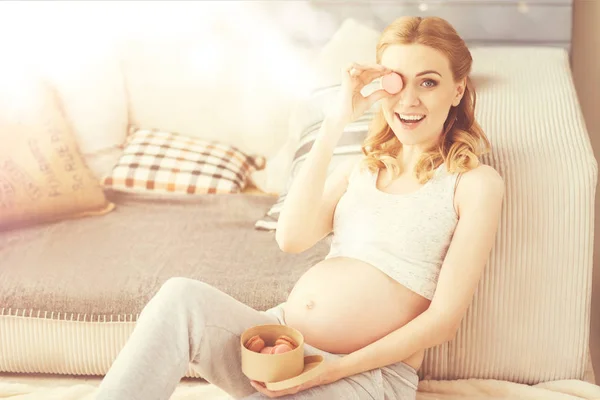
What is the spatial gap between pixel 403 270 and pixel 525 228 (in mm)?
316

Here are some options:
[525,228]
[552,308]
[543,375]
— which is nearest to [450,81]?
[525,228]

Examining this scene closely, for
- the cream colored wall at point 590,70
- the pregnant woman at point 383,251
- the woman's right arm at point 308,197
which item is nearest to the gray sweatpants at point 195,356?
the pregnant woman at point 383,251

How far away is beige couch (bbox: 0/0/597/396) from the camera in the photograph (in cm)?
142

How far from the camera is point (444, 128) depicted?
4.51 ft

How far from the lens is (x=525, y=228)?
141 centimetres

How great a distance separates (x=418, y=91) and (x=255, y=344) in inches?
21.5

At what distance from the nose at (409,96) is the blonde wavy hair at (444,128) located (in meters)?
0.08

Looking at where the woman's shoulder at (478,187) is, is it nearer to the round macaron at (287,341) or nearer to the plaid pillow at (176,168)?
the round macaron at (287,341)

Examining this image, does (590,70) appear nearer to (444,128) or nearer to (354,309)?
(444,128)

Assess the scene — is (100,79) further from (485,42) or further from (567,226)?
(567,226)

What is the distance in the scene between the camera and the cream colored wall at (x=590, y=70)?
2240 millimetres

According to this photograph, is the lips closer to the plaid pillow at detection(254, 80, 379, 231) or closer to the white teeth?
the white teeth

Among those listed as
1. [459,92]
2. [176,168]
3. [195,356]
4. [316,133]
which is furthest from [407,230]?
[176,168]

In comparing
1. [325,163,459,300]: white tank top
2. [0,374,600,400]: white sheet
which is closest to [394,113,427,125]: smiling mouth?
[325,163,459,300]: white tank top
